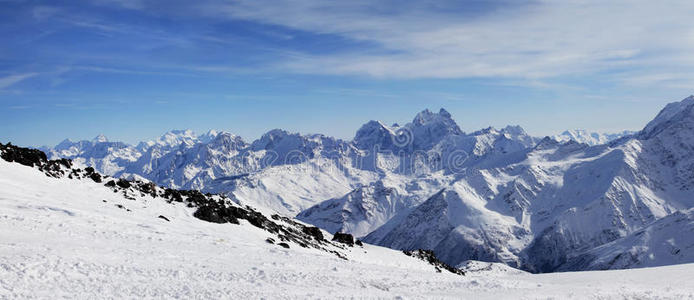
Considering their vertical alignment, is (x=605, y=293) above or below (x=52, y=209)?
below

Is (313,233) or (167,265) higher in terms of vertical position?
(167,265)

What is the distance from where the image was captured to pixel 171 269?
27391 millimetres

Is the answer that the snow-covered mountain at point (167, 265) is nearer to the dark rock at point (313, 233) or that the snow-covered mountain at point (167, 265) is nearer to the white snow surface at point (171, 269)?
the white snow surface at point (171, 269)

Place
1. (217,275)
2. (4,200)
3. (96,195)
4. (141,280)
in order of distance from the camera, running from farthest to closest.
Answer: (96,195) < (4,200) < (217,275) < (141,280)

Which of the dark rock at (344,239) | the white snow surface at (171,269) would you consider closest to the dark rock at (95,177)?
the white snow surface at (171,269)

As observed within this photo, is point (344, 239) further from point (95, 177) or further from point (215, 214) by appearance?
point (95, 177)

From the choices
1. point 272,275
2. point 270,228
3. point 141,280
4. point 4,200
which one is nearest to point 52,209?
point 4,200

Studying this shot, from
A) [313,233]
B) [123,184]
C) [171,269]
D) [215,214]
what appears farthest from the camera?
[313,233]

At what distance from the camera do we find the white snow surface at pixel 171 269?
24.0 metres

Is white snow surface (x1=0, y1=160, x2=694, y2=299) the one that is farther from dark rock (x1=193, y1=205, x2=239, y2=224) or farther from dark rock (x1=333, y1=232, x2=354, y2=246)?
dark rock (x1=333, y1=232, x2=354, y2=246)

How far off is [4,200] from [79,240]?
36.9ft

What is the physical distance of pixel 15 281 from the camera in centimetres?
2252

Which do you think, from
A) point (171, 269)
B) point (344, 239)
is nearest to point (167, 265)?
point (171, 269)

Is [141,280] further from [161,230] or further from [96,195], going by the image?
[96,195]
